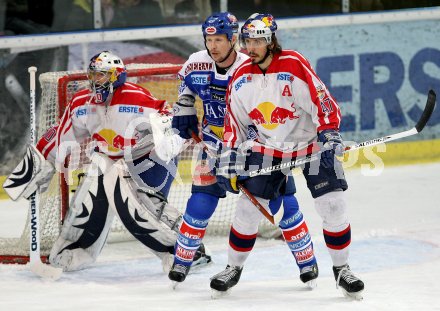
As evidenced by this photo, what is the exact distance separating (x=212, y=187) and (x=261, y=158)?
35cm

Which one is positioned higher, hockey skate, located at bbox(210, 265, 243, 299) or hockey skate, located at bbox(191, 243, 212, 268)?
hockey skate, located at bbox(210, 265, 243, 299)

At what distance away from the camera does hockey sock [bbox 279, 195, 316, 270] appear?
4.82 meters

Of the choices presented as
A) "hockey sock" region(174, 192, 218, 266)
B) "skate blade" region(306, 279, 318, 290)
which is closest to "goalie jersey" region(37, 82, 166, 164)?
"hockey sock" region(174, 192, 218, 266)

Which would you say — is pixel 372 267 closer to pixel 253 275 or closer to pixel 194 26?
pixel 253 275

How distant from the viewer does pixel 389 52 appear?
7680 mm

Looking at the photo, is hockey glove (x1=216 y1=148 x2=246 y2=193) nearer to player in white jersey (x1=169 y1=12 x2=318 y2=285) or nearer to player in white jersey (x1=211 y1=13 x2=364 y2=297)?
player in white jersey (x1=211 y1=13 x2=364 y2=297)

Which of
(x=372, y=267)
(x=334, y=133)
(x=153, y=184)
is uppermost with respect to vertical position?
(x=334, y=133)

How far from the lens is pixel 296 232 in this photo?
4.83m

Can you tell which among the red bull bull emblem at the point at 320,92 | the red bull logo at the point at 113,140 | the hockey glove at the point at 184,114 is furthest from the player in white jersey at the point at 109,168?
the red bull bull emblem at the point at 320,92

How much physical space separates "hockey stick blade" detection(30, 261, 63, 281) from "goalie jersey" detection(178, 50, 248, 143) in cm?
96

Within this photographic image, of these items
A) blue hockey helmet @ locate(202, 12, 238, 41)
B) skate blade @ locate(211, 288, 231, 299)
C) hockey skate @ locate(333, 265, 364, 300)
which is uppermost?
blue hockey helmet @ locate(202, 12, 238, 41)

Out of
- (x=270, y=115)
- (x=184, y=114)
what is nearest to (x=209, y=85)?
(x=184, y=114)

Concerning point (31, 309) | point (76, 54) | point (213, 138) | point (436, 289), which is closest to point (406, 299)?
point (436, 289)

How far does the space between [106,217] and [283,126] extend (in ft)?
4.01
